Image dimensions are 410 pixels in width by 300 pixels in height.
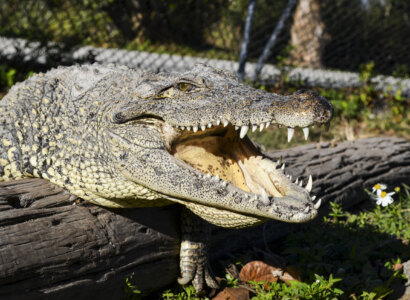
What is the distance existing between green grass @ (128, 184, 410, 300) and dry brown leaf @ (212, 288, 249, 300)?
0.07m

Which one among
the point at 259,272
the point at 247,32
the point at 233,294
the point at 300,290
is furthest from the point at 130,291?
the point at 247,32

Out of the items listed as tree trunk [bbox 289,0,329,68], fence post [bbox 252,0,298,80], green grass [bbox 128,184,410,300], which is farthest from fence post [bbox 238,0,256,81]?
green grass [bbox 128,184,410,300]

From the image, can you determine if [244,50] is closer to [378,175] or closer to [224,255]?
[378,175]

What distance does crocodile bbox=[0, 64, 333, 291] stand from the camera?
216cm

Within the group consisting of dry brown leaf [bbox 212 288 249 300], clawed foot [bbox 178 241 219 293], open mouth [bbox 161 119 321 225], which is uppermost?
open mouth [bbox 161 119 321 225]

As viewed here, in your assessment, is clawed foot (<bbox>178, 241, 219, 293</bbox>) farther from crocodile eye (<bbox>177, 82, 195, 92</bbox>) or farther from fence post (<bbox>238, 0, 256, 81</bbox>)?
fence post (<bbox>238, 0, 256, 81</bbox>)

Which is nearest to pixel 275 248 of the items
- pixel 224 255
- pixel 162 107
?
pixel 224 255

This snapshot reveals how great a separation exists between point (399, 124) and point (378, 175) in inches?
115

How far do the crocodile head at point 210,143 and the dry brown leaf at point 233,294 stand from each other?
2.17ft

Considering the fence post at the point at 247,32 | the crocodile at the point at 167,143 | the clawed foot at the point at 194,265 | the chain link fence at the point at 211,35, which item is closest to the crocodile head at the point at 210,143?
the crocodile at the point at 167,143

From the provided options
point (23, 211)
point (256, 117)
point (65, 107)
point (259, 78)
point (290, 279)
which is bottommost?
point (290, 279)

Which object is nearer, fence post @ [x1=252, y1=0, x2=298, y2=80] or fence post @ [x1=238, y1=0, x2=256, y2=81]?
fence post @ [x1=238, y1=0, x2=256, y2=81]

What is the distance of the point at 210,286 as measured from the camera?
110 inches

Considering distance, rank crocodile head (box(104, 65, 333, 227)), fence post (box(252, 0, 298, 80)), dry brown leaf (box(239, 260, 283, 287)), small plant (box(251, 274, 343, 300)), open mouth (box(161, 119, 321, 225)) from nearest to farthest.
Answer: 1. crocodile head (box(104, 65, 333, 227))
2. open mouth (box(161, 119, 321, 225))
3. small plant (box(251, 274, 343, 300))
4. dry brown leaf (box(239, 260, 283, 287))
5. fence post (box(252, 0, 298, 80))
